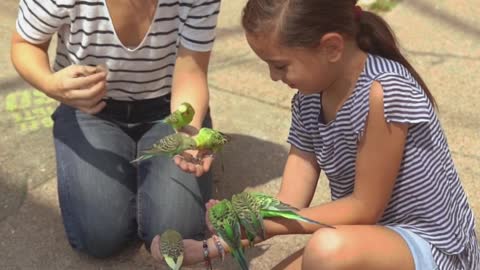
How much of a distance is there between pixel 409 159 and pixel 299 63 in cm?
30

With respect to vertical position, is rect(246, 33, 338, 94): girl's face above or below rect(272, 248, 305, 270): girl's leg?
above

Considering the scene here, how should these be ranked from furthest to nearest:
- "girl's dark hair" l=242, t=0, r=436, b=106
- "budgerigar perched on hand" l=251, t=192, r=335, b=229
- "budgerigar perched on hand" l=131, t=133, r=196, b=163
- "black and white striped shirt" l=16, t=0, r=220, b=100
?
"black and white striped shirt" l=16, t=0, r=220, b=100, "budgerigar perched on hand" l=131, t=133, r=196, b=163, "budgerigar perched on hand" l=251, t=192, r=335, b=229, "girl's dark hair" l=242, t=0, r=436, b=106

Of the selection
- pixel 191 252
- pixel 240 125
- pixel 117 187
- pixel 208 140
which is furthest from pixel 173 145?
pixel 240 125

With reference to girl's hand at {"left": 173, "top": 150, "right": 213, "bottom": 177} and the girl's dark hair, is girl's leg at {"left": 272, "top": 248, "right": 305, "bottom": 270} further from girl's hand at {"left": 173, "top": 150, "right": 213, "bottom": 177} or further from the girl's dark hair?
the girl's dark hair

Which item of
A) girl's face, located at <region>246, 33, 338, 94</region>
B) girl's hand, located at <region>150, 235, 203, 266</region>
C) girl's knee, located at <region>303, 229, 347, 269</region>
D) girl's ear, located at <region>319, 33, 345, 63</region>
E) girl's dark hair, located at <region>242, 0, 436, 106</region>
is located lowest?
girl's hand, located at <region>150, 235, 203, 266</region>

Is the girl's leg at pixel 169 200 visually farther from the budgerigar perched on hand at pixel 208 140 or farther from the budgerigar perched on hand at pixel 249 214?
the budgerigar perched on hand at pixel 249 214

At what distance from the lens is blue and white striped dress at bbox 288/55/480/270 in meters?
1.45

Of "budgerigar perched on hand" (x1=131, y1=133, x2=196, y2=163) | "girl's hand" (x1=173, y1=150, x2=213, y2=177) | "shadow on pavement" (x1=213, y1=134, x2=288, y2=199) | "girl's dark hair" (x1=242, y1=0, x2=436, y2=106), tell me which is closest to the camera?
"girl's dark hair" (x1=242, y1=0, x2=436, y2=106)

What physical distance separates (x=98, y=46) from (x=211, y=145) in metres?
0.44

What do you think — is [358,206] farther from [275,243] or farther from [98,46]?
[98,46]

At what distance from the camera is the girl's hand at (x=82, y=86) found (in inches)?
68.4

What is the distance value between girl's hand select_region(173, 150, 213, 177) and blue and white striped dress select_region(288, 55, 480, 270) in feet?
0.84

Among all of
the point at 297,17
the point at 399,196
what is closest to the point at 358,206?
the point at 399,196

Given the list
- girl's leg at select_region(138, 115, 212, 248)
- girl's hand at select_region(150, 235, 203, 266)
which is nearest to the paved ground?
girl's leg at select_region(138, 115, 212, 248)
